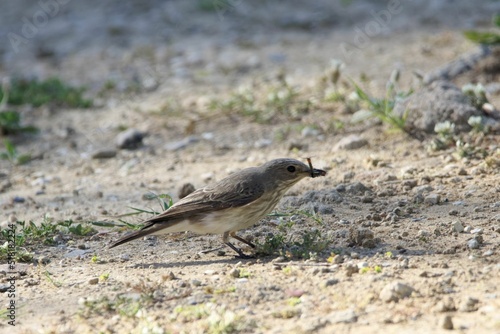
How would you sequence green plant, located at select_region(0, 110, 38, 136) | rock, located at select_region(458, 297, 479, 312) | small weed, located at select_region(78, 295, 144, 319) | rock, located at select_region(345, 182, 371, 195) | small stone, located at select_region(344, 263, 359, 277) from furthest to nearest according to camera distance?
green plant, located at select_region(0, 110, 38, 136) → rock, located at select_region(345, 182, 371, 195) → small stone, located at select_region(344, 263, 359, 277) → small weed, located at select_region(78, 295, 144, 319) → rock, located at select_region(458, 297, 479, 312)

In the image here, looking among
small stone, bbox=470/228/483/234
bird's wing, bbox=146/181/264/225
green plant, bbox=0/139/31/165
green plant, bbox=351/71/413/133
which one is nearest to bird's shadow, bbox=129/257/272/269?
bird's wing, bbox=146/181/264/225

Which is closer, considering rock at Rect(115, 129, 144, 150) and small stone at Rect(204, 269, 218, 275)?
small stone at Rect(204, 269, 218, 275)

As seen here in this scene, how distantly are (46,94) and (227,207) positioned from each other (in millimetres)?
6177

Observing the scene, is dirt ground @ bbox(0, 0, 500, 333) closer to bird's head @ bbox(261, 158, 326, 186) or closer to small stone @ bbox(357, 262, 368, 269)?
small stone @ bbox(357, 262, 368, 269)

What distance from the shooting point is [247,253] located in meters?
5.85

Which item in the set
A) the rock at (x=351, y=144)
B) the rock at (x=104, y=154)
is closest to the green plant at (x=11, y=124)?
the rock at (x=104, y=154)

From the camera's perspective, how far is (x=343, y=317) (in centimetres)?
439

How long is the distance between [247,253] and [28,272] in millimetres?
1611

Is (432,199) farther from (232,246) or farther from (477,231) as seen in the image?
(232,246)

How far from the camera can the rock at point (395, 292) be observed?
14.9ft

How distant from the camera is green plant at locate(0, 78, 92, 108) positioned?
10852 mm

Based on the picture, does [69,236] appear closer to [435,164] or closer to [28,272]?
[28,272]

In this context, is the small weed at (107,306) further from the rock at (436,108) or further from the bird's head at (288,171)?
the rock at (436,108)

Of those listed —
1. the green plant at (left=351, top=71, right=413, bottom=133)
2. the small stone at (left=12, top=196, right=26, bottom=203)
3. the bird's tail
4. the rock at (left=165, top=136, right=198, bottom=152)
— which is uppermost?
the green plant at (left=351, top=71, right=413, bottom=133)
